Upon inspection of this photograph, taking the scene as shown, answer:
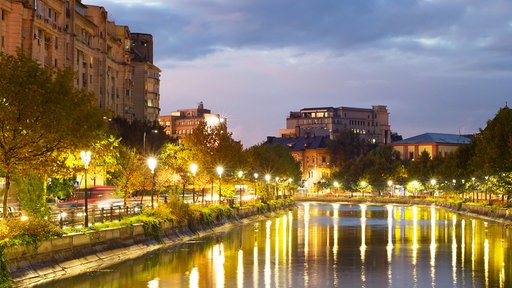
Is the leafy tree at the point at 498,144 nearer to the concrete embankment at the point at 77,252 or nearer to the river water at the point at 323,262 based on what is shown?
the river water at the point at 323,262

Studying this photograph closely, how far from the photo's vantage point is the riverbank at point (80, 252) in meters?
34.4

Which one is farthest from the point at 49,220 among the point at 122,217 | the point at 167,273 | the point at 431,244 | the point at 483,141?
the point at 483,141

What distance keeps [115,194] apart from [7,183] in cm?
4170

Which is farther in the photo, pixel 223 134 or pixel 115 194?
pixel 223 134

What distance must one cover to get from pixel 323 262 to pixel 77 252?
1246 cm

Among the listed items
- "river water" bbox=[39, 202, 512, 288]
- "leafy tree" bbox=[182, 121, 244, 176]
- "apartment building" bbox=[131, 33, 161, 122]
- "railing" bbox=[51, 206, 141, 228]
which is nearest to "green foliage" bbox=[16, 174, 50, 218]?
"railing" bbox=[51, 206, 141, 228]

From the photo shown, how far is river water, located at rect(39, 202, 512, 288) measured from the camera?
35.9m

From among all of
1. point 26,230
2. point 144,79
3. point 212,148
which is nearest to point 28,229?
point 26,230

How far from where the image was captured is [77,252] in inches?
1578

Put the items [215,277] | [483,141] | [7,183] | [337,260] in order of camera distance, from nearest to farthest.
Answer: [215,277]
[7,183]
[337,260]
[483,141]

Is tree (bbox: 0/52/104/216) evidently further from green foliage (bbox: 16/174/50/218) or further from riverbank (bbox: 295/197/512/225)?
riverbank (bbox: 295/197/512/225)

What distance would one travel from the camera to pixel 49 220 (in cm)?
3975

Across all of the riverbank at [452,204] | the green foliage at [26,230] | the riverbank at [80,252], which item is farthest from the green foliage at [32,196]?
the riverbank at [452,204]

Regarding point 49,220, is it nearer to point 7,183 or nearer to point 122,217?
point 7,183
